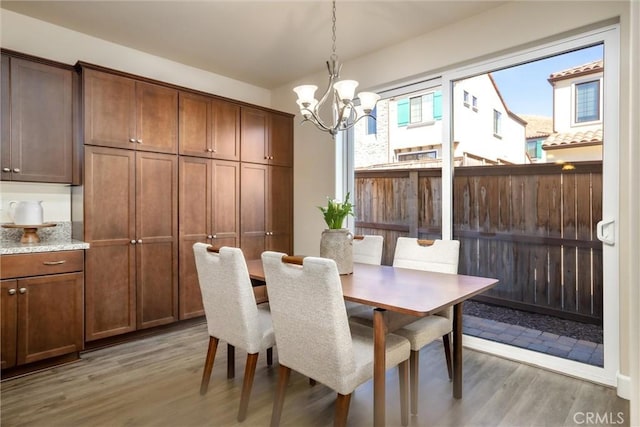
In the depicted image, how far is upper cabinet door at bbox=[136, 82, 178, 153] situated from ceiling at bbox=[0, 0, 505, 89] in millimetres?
515

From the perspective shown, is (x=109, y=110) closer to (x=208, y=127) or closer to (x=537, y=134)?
(x=208, y=127)

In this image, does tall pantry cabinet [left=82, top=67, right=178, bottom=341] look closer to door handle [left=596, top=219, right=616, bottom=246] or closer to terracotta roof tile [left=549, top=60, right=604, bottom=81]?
terracotta roof tile [left=549, top=60, right=604, bottom=81]

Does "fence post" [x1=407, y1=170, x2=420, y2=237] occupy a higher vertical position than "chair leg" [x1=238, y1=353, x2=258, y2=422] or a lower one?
higher

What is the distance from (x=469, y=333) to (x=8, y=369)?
3.43 metres

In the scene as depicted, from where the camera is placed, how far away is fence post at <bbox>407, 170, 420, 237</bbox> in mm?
3480

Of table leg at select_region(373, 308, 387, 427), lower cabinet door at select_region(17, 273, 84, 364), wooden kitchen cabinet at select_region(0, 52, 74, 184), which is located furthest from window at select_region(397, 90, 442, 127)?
lower cabinet door at select_region(17, 273, 84, 364)

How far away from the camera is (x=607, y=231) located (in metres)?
2.38

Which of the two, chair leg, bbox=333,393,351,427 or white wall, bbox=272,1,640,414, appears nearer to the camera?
chair leg, bbox=333,393,351,427

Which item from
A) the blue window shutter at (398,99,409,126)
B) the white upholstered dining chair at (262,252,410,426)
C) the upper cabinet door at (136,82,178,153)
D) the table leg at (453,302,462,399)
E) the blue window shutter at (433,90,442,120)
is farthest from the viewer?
the blue window shutter at (398,99,409,126)

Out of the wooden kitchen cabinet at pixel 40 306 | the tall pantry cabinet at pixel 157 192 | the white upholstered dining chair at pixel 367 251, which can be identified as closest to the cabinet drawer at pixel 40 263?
the wooden kitchen cabinet at pixel 40 306

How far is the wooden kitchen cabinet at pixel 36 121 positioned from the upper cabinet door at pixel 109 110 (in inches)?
6.8

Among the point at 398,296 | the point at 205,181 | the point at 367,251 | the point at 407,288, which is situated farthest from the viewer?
the point at 205,181

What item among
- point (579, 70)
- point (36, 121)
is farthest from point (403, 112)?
point (36, 121)

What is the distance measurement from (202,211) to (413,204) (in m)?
2.05
